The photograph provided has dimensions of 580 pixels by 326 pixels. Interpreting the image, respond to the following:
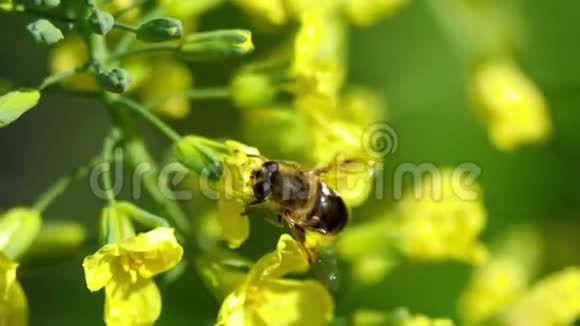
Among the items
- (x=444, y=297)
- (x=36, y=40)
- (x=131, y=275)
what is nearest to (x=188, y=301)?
(x=444, y=297)

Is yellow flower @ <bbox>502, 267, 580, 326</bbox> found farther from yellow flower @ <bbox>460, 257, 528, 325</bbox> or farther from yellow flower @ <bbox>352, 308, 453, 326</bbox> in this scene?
yellow flower @ <bbox>352, 308, 453, 326</bbox>

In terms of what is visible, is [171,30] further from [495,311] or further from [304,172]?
[495,311]

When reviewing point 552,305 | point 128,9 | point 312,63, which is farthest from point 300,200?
point 552,305

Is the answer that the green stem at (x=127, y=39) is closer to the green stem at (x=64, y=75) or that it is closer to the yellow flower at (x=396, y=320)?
the green stem at (x=64, y=75)

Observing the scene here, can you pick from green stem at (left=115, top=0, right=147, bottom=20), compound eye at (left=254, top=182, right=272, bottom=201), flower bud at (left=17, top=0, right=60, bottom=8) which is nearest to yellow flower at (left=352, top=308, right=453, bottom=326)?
compound eye at (left=254, top=182, right=272, bottom=201)

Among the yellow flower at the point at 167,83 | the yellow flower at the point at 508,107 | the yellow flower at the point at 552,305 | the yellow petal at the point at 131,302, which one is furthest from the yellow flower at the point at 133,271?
the yellow flower at the point at 508,107

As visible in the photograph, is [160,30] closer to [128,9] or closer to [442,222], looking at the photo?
[128,9]

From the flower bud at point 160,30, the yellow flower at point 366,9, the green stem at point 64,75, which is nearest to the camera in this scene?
the flower bud at point 160,30
